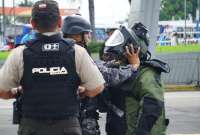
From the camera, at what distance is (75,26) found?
14.4 ft

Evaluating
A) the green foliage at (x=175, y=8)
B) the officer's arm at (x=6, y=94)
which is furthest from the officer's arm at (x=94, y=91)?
the green foliage at (x=175, y=8)

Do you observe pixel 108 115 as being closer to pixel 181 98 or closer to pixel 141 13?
pixel 141 13

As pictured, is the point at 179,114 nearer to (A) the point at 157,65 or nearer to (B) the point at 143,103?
(A) the point at 157,65

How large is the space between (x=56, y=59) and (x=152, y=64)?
0.59 metres

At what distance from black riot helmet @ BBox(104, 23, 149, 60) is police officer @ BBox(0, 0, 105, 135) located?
0.31 meters

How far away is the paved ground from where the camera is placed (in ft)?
34.7

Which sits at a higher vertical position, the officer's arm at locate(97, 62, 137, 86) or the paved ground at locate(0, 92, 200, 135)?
the officer's arm at locate(97, 62, 137, 86)

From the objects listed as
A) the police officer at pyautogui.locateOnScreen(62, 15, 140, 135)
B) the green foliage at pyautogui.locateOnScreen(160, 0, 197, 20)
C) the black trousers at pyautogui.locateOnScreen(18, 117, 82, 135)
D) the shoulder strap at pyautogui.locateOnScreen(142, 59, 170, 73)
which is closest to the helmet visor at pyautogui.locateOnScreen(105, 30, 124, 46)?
the police officer at pyautogui.locateOnScreen(62, 15, 140, 135)

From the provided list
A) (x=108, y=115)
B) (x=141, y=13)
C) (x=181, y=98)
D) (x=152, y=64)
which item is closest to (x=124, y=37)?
(x=152, y=64)

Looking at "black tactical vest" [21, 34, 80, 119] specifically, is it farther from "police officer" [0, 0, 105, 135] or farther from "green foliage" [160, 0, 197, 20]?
"green foliage" [160, 0, 197, 20]

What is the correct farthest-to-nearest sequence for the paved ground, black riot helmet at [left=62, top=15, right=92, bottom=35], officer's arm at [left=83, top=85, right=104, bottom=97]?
the paved ground < black riot helmet at [left=62, top=15, right=92, bottom=35] < officer's arm at [left=83, top=85, right=104, bottom=97]

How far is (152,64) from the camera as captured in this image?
381 cm

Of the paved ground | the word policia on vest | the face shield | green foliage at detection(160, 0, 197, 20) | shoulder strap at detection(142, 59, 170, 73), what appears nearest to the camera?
the word policia on vest

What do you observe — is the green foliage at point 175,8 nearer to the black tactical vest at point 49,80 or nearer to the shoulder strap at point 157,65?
the shoulder strap at point 157,65
